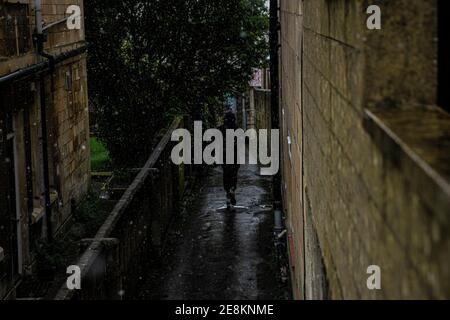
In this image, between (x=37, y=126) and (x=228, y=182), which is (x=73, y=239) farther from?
(x=228, y=182)

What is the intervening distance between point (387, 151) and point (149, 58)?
640 inches

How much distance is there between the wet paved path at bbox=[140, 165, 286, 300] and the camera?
9883mm

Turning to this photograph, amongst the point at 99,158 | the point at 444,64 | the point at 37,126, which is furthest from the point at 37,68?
the point at 99,158

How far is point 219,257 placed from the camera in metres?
11.4

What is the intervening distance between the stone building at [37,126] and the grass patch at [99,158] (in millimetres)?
3632

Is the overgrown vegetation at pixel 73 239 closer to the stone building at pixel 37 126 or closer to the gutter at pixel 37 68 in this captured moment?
the stone building at pixel 37 126

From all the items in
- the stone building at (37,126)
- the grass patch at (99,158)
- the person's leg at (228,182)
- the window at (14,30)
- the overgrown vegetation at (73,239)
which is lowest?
the overgrown vegetation at (73,239)

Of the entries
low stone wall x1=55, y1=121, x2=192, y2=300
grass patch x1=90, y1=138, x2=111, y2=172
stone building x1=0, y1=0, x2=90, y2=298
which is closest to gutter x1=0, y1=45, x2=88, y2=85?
stone building x1=0, y1=0, x2=90, y2=298

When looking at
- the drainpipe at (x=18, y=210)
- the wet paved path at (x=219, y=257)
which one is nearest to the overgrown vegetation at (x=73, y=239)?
the drainpipe at (x=18, y=210)

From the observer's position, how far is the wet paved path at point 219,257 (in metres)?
9.88

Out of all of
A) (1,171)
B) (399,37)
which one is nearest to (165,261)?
(1,171)

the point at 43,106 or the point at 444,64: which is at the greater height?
the point at 444,64
